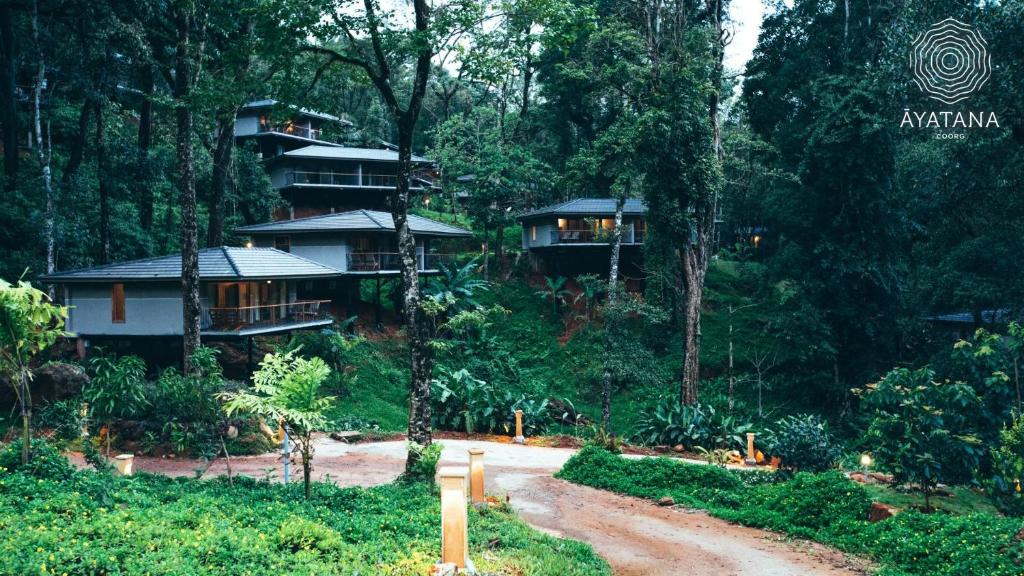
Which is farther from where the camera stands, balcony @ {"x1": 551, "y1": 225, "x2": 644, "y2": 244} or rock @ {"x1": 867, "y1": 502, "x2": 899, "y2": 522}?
balcony @ {"x1": 551, "y1": 225, "x2": 644, "y2": 244}

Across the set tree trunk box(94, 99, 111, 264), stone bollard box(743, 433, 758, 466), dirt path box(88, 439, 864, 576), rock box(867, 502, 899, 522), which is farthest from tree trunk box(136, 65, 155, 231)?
rock box(867, 502, 899, 522)

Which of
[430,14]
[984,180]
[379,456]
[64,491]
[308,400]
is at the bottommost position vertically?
[379,456]

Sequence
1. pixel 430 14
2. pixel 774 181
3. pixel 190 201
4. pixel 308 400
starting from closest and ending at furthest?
pixel 308 400
pixel 430 14
pixel 190 201
pixel 774 181

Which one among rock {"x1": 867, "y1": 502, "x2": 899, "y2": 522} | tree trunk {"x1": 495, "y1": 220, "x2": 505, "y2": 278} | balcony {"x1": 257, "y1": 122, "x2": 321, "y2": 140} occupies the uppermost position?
balcony {"x1": 257, "y1": 122, "x2": 321, "y2": 140}

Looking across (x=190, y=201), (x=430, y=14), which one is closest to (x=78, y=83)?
(x=190, y=201)

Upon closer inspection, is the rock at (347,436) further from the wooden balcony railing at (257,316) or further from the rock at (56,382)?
the rock at (56,382)

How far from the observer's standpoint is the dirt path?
10867 mm

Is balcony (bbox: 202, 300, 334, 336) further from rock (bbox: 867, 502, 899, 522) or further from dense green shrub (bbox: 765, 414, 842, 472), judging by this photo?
rock (bbox: 867, 502, 899, 522)

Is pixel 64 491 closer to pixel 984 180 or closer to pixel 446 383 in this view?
pixel 446 383

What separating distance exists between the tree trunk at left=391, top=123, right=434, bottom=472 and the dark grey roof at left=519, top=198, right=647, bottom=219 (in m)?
26.9

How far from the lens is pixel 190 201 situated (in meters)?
21.2

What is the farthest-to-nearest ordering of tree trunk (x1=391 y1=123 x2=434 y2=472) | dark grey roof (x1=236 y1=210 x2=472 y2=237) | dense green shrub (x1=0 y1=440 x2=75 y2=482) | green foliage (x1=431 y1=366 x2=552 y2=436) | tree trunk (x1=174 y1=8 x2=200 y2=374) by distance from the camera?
dark grey roof (x1=236 y1=210 x2=472 y2=237), green foliage (x1=431 y1=366 x2=552 y2=436), tree trunk (x1=174 y1=8 x2=200 y2=374), tree trunk (x1=391 y1=123 x2=434 y2=472), dense green shrub (x1=0 y1=440 x2=75 y2=482)

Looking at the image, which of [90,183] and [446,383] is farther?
[90,183]

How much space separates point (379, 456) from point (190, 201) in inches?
412
